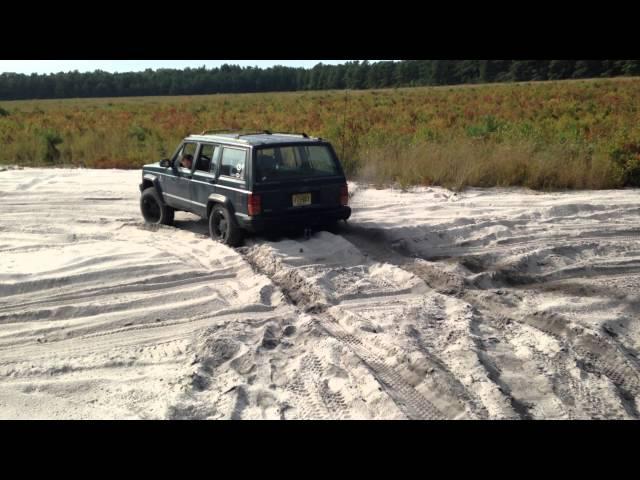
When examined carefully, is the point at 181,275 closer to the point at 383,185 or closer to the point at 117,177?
the point at 383,185

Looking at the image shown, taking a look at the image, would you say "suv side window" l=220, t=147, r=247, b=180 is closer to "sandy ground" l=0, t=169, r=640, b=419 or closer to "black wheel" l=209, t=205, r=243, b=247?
"black wheel" l=209, t=205, r=243, b=247

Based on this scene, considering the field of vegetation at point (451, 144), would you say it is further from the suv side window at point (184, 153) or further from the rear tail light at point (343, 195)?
the suv side window at point (184, 153)

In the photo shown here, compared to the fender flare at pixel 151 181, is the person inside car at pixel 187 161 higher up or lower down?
higher up

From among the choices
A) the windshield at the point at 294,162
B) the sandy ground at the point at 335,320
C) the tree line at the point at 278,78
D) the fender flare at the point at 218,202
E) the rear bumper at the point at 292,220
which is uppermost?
the tree line at the point at 278,78

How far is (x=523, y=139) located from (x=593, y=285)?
28.7 ft

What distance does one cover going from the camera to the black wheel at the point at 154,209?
34.8 ft

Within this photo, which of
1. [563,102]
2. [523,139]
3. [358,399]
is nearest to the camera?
[358,399]

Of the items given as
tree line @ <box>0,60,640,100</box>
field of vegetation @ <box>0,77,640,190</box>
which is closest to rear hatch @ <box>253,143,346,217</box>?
field of vegetation @ <box>0,77,640,190</box>

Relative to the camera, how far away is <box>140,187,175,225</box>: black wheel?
417 inches

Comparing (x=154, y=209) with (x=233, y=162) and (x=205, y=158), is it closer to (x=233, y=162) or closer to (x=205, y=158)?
(x=205, y=158)

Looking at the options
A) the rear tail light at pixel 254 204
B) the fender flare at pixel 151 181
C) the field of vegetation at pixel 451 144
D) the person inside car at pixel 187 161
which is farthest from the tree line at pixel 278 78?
the rear tail light at pixel 254 204

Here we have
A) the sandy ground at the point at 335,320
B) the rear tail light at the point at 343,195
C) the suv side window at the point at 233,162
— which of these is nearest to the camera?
the sandy ground at the point at 335,320

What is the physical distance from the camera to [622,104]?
97.6 feet
